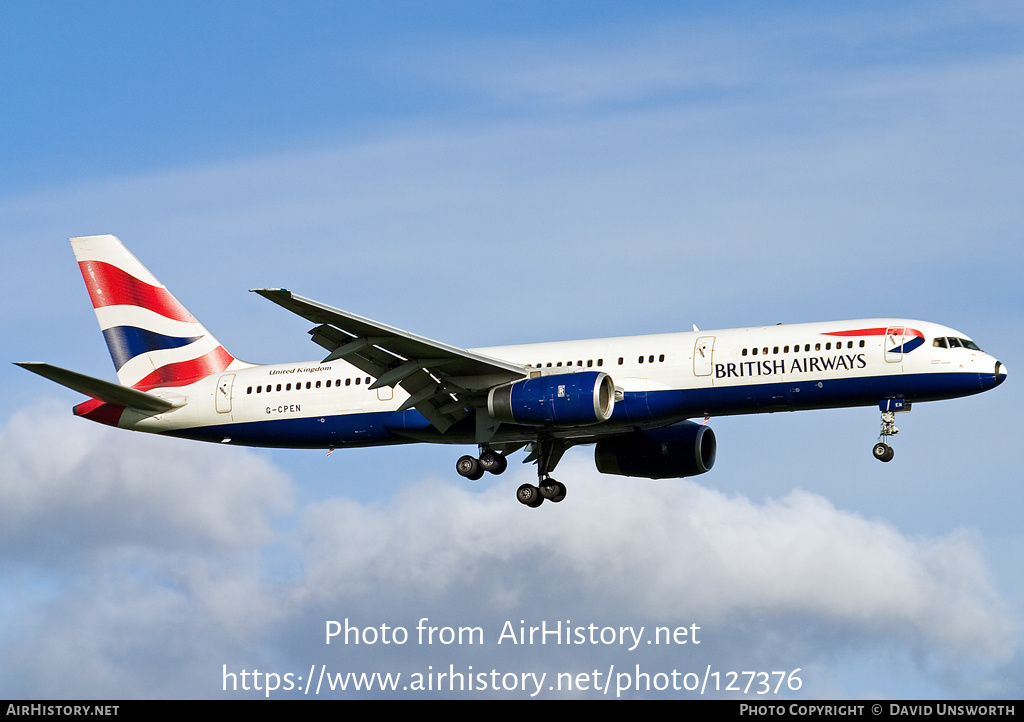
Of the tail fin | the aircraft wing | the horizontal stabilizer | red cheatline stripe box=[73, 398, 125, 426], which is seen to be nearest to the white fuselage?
the aircraft wing

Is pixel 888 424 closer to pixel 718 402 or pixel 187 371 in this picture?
pixel 718 402

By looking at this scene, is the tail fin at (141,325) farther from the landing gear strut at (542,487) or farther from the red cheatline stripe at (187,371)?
the landing gear strut at (542,487)

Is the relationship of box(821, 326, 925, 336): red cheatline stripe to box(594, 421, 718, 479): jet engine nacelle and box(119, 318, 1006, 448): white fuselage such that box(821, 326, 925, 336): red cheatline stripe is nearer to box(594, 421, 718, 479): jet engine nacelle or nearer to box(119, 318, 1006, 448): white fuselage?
box(119, 318, 1006, 448): white fuselage

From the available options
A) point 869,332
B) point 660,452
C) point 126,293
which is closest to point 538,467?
point 660,452

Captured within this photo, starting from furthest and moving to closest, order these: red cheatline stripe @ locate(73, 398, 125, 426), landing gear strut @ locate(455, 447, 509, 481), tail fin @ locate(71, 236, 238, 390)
Result: tail fin @ locate(71, 236, 238, 390), red cheatline stripe @ locate(73, 398, 125, 426), landing gear strut @ locate(455, 447, 509, 481)

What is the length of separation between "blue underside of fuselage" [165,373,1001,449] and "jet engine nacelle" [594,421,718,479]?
9.69ft

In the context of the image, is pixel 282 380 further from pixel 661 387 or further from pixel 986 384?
pixel 986 384

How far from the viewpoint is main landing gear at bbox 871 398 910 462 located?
46.7 meters

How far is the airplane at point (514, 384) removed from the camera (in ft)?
152

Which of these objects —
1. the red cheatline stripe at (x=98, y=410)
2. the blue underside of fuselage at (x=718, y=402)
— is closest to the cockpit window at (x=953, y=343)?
the blue underside of fuselage at (x=718, y=402)

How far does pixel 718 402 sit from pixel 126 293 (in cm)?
2328

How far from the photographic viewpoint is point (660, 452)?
53.3 meters
